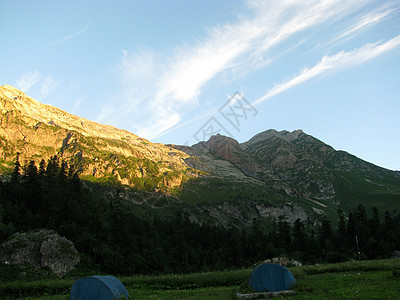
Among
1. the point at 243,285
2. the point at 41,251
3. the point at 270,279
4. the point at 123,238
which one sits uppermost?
the point at 123,238

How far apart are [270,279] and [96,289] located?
1958 cm

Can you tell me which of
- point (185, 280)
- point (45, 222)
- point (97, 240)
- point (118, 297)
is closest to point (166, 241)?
point (97, 240)

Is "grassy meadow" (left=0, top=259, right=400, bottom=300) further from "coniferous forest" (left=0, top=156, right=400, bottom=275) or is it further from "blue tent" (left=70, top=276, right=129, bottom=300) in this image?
"coniferous forest" (left=0, top=156, right=400, bottom=275)

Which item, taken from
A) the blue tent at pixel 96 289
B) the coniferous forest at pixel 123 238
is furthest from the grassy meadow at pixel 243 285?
the coniferous forest at pixel 123 238

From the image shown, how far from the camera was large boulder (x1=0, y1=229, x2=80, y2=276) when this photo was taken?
60719 mm

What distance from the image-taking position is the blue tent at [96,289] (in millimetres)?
30844

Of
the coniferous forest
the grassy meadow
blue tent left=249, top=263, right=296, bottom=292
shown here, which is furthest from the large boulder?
blue tent left=249, top=263, right=296, bottom=292

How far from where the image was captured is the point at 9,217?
244ft

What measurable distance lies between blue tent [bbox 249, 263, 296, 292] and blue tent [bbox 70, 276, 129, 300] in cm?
1543

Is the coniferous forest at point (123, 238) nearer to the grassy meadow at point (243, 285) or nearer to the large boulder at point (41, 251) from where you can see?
the large boulder at point (41, 251)

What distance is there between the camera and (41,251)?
2557 inches

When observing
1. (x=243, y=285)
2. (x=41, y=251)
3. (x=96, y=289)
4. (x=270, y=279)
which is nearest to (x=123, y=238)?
(x=41, y=251)

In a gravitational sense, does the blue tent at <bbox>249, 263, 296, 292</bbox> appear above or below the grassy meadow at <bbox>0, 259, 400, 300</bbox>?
above

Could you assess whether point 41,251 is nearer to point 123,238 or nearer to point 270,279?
point 123,238
